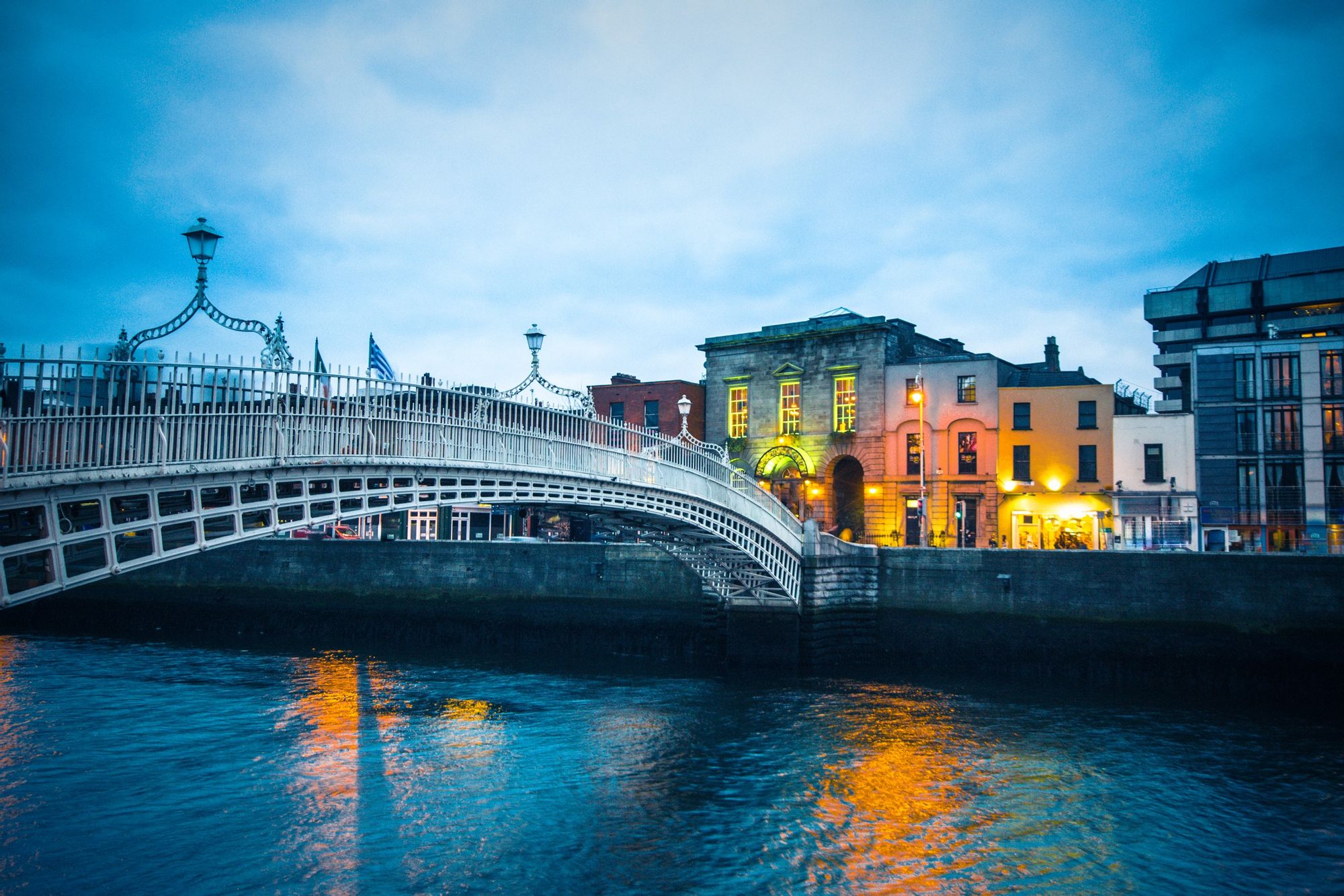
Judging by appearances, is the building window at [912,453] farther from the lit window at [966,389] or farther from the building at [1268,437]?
the building at [1268,437]

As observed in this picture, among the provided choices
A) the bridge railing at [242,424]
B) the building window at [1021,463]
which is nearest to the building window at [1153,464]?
the building window at [1021,463]

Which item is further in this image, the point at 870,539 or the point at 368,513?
the point at 870,539

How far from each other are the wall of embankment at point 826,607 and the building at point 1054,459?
907 centimetres

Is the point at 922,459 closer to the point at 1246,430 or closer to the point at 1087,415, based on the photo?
the point at 1087,415

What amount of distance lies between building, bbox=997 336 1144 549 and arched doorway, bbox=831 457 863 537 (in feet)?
21.3

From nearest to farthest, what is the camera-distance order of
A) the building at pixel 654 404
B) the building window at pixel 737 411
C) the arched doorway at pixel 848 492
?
the arched doorway at pixel 848 492, the building window at pixel 737 411, the building at pixel 654 404

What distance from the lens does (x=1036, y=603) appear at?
26547 millimetres

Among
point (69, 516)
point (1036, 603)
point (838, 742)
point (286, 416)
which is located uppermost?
point (286, 416)

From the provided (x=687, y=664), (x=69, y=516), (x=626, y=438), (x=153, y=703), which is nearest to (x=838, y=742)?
(x=626, y=438)

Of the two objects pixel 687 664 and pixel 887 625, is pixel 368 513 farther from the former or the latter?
pixel 887 625

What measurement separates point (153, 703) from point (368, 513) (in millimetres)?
11165

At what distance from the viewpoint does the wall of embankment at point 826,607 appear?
2445cm

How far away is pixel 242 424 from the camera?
12492 millimetres

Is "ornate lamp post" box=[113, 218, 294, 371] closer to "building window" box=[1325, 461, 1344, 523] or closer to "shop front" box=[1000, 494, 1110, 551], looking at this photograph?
"shop front" box=[1000, 494, 1110, 551]
